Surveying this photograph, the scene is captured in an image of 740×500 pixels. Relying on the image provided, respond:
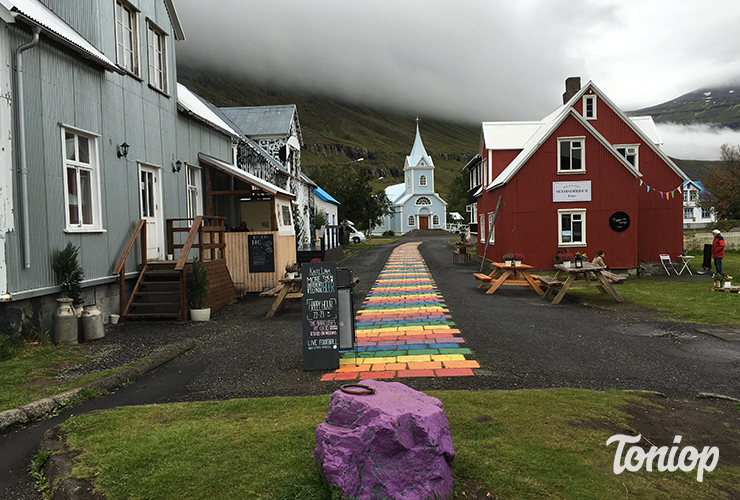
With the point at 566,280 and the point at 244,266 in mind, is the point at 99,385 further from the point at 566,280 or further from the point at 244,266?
the point at 566,280

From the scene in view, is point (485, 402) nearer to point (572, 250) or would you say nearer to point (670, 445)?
point (670, 445)

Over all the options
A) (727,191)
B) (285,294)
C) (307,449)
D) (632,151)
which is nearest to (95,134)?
(285,294)

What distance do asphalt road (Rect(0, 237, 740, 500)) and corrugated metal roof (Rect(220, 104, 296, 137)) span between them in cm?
1601

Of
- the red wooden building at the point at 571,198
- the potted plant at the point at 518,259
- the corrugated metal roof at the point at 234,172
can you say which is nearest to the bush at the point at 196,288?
the corrugated metal roof at the point at 234,172

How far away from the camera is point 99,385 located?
20.9 feet

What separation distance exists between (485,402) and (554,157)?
18.6 meters

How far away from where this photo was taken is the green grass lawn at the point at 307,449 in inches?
137

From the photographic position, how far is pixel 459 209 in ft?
301

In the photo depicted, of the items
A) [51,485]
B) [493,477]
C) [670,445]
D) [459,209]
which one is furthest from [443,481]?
[459,209]

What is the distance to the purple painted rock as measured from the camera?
309cm

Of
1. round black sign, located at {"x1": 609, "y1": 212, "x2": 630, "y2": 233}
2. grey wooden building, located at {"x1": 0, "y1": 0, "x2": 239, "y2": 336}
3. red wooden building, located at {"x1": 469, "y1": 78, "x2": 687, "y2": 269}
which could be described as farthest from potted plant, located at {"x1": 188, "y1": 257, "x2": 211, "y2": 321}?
round black sign, located at {"x1": 609, "y1": 212, "x2": 630, "y2": 233}

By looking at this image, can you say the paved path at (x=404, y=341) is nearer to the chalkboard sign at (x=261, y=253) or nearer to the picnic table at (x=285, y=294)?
the picnic table at (x=285, y=294)

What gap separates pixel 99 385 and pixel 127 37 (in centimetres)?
944

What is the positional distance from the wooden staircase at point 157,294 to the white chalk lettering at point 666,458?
29.8 feet
